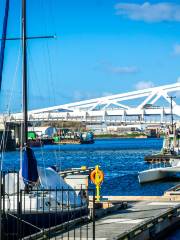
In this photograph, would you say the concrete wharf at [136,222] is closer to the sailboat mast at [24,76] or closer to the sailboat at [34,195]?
the sailboat at [34,195]

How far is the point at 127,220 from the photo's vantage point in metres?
20.0

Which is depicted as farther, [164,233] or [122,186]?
[122,186]

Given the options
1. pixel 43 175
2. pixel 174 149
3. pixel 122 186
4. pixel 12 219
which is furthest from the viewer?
pixel 174 149

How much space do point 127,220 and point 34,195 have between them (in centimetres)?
288

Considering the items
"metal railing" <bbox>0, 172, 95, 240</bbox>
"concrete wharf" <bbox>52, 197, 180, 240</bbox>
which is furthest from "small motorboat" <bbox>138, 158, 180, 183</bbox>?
"metal railing" <bbox>0, 172, 95, 240</bbox>

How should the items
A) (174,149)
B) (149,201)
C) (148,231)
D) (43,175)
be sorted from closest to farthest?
(148,231)
(43,175)
(149,201)
(174,149)

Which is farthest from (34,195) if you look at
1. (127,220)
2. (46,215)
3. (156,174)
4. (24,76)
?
(156,174)

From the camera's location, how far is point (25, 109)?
21438mm

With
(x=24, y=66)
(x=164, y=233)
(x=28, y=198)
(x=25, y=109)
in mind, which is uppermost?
(x=24, y=66)

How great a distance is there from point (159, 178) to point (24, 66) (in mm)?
28614

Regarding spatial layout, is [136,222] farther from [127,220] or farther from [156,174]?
[156,174]

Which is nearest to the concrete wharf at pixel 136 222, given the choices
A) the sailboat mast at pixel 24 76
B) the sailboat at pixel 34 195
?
the sailboat at pixel 34 195

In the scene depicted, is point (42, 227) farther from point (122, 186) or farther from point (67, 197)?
point (122, 186)

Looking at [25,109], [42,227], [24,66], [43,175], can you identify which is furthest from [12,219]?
[24,66]
